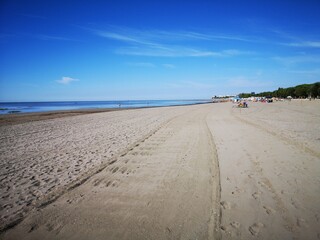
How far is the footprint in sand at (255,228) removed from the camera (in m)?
3.41

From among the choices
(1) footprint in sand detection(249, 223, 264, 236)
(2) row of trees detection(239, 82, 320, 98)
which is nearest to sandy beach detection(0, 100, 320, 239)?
(1) footprint in sand detection(249, 223, 264, 236)

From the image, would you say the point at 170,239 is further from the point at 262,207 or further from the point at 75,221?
the point at 262,207

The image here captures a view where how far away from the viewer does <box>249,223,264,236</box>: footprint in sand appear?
341 cm

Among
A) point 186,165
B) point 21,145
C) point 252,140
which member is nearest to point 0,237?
point 186,165

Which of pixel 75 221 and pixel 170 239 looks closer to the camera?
pixel 170 239

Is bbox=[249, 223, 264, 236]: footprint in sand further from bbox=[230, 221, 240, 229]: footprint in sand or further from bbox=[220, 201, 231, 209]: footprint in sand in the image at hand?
bbox=[220, 201, 231, 209]: footprint in sand

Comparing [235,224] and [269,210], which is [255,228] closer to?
[235,224]

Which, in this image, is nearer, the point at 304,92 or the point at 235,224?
the point at 235,224

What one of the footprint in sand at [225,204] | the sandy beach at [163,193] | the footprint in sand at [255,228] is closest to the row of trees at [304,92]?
the sandy beach at [163,193]

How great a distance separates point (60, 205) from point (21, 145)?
759 centimetres

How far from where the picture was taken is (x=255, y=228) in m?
3.52

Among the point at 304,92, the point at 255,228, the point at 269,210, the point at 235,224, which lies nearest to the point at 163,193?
the point at 235,224

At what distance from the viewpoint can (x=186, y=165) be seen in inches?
265

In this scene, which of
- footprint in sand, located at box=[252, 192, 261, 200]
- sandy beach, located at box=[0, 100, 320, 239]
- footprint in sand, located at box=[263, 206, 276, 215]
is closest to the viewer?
sandy beach, located at box=[0, 100, 320, 239]
